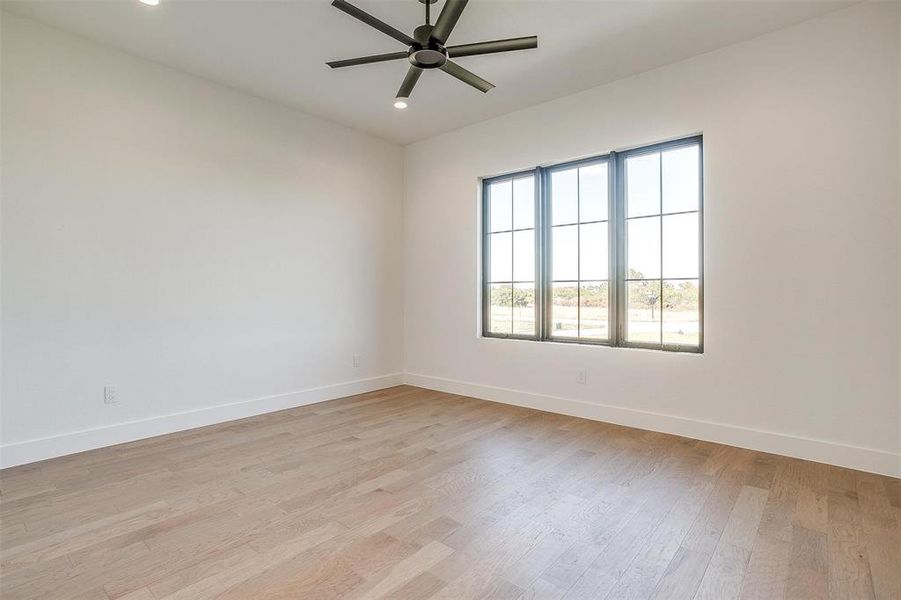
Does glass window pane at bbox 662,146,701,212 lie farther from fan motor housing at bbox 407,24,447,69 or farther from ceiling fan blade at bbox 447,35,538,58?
fan motor housing at bbox 407,24,447,69

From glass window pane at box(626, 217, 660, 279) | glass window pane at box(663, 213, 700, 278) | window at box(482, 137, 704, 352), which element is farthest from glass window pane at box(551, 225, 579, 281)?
glass window pane at box(663, 213, 700, 278)

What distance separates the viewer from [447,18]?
233 centimetres

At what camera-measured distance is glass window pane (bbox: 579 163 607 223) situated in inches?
156

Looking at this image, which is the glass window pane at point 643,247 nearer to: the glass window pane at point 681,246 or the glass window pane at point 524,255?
the glass window pane at point 681,246

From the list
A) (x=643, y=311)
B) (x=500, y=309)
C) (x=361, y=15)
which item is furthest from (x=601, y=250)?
(x=361, y=15)

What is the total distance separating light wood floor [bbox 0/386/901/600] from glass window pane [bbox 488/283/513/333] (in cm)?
152

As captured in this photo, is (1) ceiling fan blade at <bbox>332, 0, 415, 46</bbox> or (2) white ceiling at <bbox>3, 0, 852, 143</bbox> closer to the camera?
(1) ceiling fan blade at <bbox>332, 0, 415, 46</bbox>

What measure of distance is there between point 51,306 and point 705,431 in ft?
15.4

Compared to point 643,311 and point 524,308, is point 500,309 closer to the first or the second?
point 524,308

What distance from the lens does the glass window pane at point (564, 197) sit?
13.6ft

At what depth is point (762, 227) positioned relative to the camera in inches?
122

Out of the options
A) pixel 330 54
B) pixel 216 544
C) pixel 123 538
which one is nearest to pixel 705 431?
pixel 216 544

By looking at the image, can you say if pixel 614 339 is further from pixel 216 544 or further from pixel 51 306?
pixel 51 306

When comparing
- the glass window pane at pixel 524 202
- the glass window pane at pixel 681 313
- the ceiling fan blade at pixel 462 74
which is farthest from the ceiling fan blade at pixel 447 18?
the glass window pane at pixel 681 313
